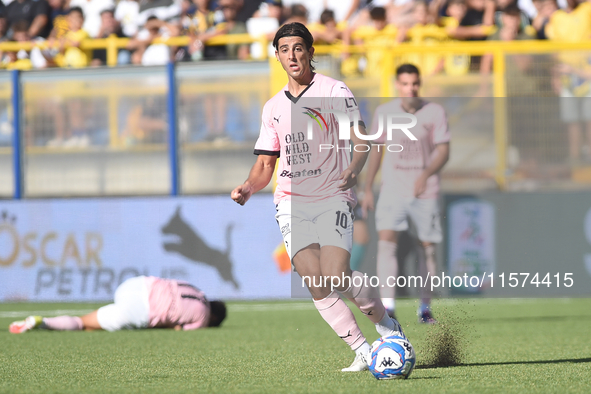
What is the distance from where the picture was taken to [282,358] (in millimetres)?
5949

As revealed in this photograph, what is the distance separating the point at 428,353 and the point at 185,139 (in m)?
6.24

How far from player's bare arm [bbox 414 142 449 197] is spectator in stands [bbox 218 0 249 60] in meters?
4.46

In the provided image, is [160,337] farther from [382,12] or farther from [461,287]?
[382,12]

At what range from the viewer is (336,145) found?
5109 millimetres

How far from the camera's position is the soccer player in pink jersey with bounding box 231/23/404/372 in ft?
16.3

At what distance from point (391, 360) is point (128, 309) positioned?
3494 millimetres

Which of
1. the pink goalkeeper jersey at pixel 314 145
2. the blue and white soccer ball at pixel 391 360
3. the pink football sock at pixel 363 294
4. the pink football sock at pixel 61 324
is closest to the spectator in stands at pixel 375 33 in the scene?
the pink football sock at pixel 61 324

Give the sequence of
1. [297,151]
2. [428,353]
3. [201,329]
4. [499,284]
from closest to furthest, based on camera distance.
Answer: [297,151] < [428,353] < [201,329] < [499,284]

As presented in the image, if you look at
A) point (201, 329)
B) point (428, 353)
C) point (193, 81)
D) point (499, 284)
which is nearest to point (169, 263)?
point (193, 81)

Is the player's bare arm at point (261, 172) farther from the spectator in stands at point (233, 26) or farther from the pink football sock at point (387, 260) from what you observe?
the spectator in stands at point (233, 26)

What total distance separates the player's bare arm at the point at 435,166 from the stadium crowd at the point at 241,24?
3.02m

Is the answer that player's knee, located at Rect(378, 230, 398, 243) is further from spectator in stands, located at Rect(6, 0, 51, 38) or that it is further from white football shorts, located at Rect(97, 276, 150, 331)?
spectator in stands, located at Rect(6, 0, 51, 38)

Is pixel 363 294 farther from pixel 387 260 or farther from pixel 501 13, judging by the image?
pixel 501 13

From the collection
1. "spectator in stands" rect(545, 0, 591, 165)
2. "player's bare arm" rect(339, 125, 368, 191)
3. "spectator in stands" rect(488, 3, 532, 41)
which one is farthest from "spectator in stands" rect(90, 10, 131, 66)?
"player's bare arm" rect(339, 125, 368, 191)
